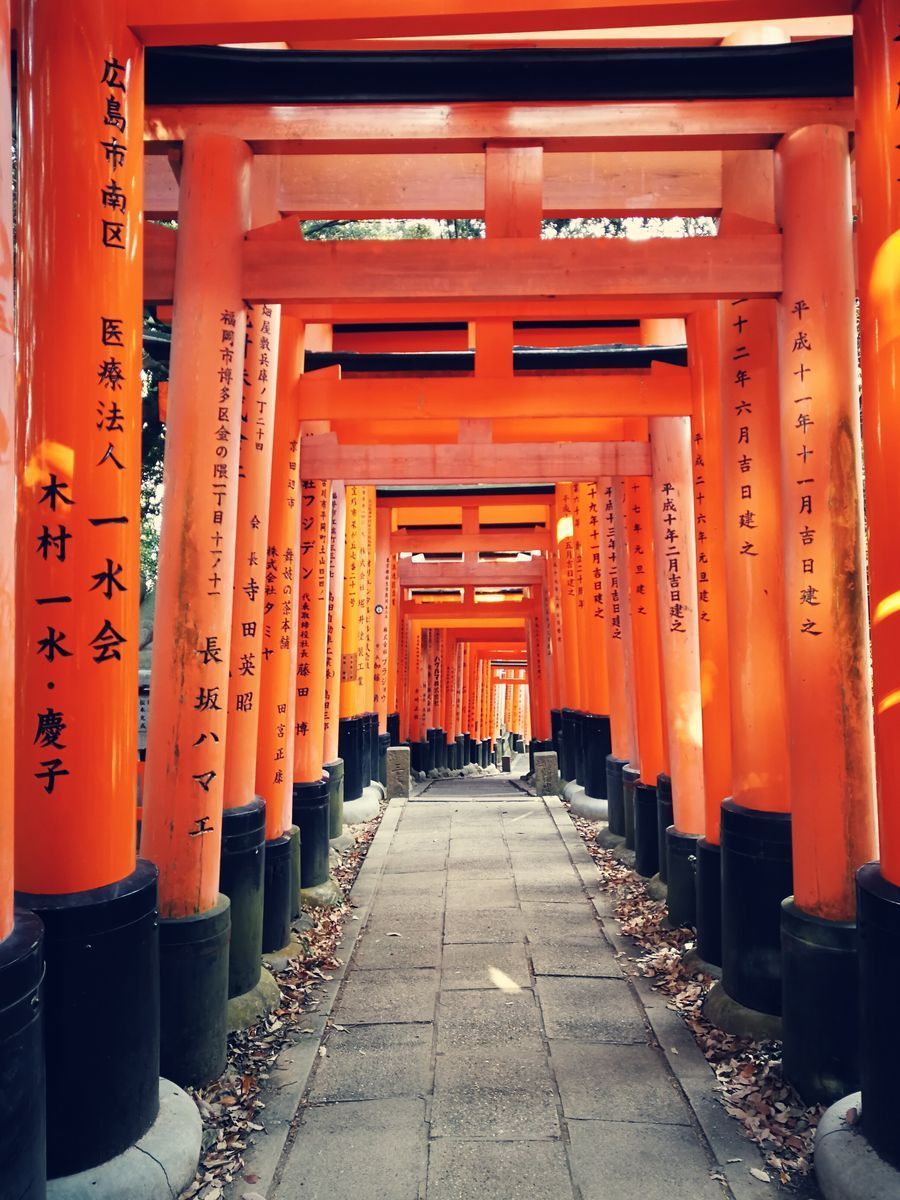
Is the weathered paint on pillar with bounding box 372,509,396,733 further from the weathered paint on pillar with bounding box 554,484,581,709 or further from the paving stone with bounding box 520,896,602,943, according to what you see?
the paving stone with bounding box 520,896,602,943

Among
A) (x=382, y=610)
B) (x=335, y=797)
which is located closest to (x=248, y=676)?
(x=335, y=797)

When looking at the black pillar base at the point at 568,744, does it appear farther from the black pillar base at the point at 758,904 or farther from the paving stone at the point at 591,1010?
the black pillar base at the point at 758,904

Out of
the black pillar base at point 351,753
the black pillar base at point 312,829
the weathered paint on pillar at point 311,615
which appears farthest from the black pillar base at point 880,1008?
the black pillar base at point 351,753

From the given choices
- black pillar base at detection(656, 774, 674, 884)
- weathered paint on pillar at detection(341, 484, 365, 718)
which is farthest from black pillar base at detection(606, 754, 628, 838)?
weathered paint on pillar at detection(341, 484, 365, 718)

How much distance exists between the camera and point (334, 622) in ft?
30.7

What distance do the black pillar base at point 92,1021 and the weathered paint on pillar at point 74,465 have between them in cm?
11

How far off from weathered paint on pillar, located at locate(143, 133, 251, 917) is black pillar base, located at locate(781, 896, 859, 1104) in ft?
8.52

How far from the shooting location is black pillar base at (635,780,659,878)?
7273mm

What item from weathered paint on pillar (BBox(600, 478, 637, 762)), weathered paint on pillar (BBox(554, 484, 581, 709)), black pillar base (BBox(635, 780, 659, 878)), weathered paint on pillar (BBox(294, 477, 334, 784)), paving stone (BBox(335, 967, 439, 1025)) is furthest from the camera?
weathered paint on pillar (BBox(554, 484, 581, 709))

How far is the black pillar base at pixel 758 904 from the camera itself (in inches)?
168

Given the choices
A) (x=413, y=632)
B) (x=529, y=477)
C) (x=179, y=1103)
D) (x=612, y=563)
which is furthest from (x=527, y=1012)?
(x=413, y=632)

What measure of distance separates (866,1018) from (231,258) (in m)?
4.09

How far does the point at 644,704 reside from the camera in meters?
7.63

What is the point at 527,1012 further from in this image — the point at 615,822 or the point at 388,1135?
the point at 615,822
